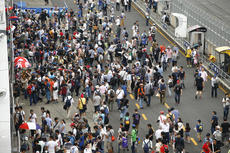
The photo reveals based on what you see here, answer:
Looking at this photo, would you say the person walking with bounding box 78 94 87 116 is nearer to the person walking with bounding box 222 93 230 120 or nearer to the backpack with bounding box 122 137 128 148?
the backpack with bounding box 122 137 128 148

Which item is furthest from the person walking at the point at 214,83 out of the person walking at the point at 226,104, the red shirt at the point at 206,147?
the red shirt at the point at 206,147

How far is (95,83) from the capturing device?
112 feet

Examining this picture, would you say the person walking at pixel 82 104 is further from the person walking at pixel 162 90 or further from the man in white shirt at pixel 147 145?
the man in white shirt at pixel 147 145

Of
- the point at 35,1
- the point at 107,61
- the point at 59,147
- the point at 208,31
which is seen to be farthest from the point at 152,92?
the point at 35,1

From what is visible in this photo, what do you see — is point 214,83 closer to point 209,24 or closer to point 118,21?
point 209,24

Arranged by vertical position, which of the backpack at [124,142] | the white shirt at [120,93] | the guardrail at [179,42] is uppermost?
the guardrail at [179,42]

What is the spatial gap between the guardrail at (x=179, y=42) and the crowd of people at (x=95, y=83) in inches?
38.5

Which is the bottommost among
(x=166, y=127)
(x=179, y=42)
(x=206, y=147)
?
(x=206, y=147)

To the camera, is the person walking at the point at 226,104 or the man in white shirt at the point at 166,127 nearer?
the man in white shirt at the point at 166,127

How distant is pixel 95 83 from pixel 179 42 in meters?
12.0

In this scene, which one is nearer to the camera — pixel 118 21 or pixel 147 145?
pixel 147 145

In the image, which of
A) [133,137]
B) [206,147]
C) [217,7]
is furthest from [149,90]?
[217,7]

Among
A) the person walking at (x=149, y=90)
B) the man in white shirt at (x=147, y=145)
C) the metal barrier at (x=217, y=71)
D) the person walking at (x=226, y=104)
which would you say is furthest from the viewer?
the metal barrier at (x=217, y=71)

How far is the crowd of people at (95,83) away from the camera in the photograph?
27.1 meters
